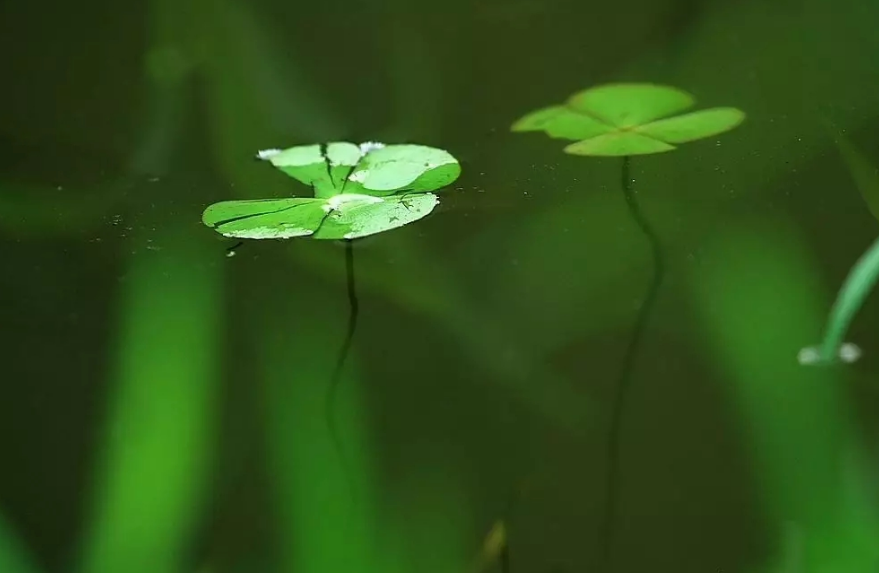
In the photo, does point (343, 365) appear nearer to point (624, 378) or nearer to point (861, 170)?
point (624, 378)

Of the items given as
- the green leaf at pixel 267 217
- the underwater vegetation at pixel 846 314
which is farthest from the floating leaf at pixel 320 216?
the underwater vegetation at pixel 846 314

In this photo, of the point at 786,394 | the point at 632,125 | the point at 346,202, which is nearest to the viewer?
the point at 786,394

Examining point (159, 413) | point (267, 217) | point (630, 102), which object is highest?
point (630, 102)

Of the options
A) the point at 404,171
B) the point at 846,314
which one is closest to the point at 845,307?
the point at 846,314

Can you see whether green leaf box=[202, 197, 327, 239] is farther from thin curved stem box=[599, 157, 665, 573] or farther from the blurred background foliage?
thin curved stem box=[599, 157, 665, 573]

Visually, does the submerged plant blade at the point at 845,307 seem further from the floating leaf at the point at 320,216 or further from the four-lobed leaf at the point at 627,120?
the floating leaf at the point at 320,216

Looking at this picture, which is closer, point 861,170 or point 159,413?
point 159,413

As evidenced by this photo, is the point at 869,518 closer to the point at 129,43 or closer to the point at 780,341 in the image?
the point at 780,341

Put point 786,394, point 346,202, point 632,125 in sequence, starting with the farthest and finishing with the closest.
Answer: point 632,125
point 346,202
point 786,394

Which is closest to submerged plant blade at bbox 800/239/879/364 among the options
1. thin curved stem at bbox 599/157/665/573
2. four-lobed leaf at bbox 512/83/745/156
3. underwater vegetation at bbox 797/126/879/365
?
underwater vegetation at bbox 797/126/879/365
